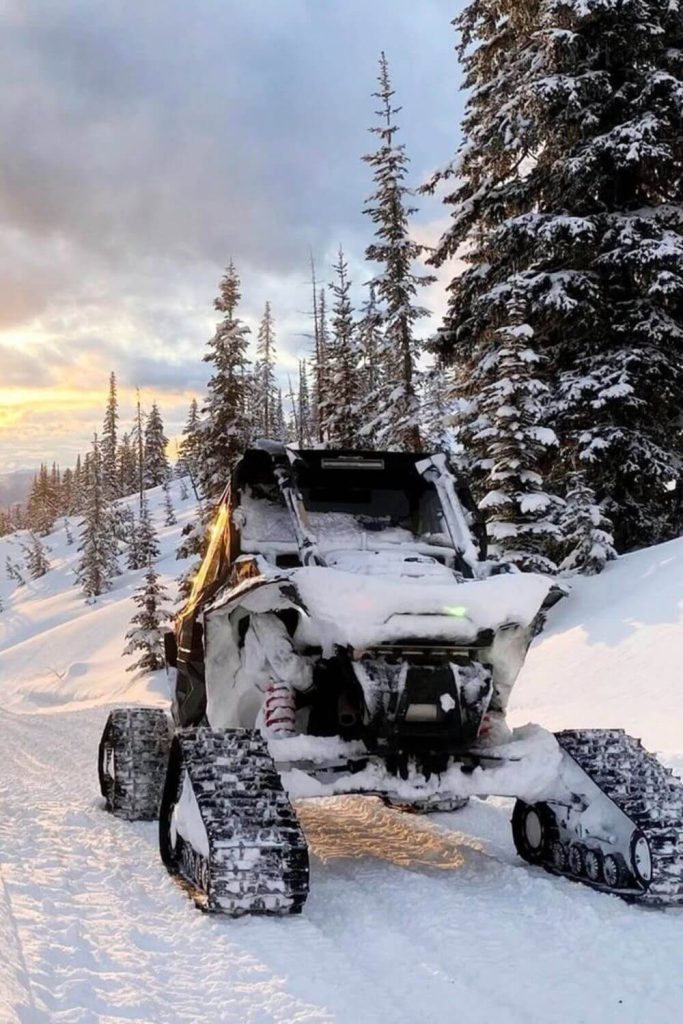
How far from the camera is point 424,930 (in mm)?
4359

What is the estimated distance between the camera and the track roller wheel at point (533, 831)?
18.5ft

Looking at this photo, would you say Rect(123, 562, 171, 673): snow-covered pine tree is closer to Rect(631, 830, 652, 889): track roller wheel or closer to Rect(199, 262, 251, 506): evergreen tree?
Rect(199, 262, 251, 506): evergreen tree

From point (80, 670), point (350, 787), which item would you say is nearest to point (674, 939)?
point (350, 787)

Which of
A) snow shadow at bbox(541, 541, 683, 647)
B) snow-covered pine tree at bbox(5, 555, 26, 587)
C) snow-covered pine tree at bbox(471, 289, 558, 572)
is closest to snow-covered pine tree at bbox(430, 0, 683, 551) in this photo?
snow-covered pine tree at bbox(471, 289, 558, 572)

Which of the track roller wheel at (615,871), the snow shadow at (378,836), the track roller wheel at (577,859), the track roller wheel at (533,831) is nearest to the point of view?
the track roller wheel at (615,871)

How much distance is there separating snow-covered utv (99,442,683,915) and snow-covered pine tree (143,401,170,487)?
10534 cm

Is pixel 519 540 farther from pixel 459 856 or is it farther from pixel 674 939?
Answer: pixel 674 939

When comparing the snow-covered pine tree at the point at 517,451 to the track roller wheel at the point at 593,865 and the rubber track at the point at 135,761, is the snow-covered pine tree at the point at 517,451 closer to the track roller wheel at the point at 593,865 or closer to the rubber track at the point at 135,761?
the rubber track at the point at 135,761

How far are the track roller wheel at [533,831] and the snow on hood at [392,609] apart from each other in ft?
4.34

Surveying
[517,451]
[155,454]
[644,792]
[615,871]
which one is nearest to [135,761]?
[615,871]

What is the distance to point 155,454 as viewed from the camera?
363ft

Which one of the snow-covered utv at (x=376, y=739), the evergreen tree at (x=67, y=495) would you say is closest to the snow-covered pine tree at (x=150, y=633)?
the snow-covered utv at (x=376, y=739)

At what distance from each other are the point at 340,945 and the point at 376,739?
4.24 ft

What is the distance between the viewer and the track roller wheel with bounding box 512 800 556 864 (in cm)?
562
